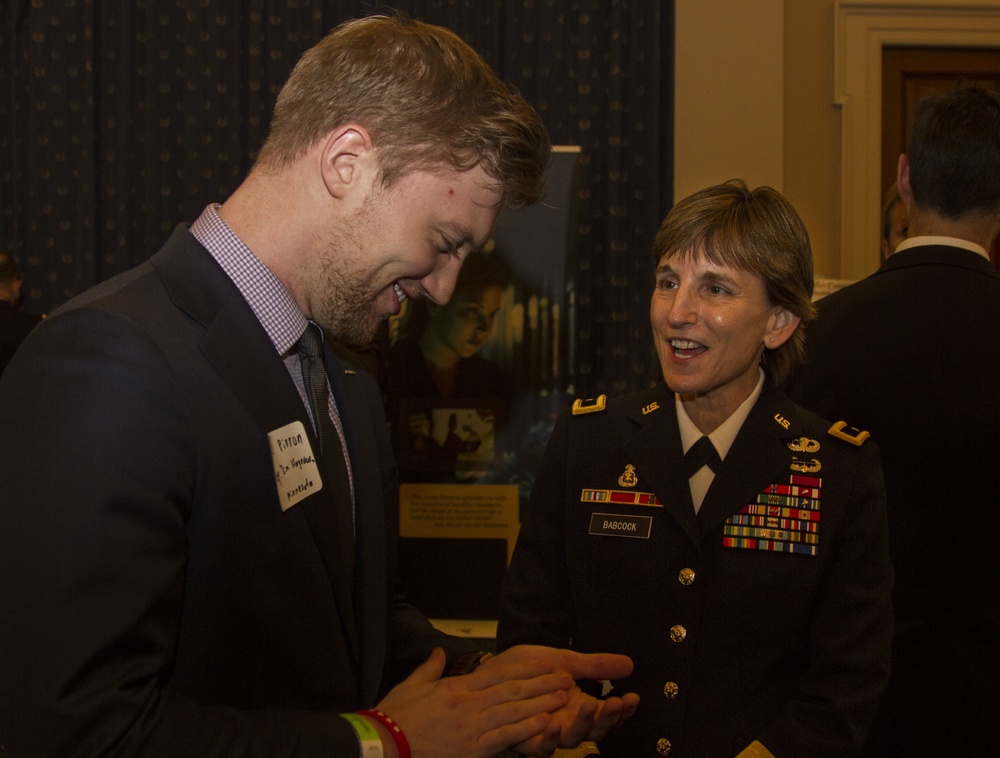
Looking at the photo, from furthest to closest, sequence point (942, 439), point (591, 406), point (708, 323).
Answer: point (942, 439) → point (591, 406) → point (708, 323)

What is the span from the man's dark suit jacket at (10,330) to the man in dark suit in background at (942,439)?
3466mm

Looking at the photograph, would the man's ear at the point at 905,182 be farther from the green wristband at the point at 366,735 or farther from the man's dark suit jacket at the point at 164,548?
the green wristband at the point at 366,735

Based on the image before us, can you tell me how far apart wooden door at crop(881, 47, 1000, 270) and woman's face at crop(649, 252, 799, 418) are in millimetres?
3245

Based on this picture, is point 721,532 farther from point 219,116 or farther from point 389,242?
point 219,116

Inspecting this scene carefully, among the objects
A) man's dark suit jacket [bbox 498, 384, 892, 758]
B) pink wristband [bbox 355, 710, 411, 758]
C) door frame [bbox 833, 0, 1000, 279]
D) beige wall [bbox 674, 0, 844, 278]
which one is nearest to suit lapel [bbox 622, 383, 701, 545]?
man's dark suit jacket [bbox 498, 384, 892, 758]

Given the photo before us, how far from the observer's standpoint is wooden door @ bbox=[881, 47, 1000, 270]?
445 cm

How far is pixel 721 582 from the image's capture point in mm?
1582

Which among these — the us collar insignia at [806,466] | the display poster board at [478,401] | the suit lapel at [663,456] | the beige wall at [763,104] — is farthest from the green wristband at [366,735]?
the beige wall at [763,104]

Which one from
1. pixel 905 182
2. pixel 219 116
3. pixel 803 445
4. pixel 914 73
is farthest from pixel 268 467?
pixel 914 73

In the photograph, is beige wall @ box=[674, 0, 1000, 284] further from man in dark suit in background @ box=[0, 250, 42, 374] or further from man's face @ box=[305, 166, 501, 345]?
man's face @ box=[305, 166, 501, 345]

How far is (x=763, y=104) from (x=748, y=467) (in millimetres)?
3186

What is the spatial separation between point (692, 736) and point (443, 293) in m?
0.88

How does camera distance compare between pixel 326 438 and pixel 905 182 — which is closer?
pixel 326 438

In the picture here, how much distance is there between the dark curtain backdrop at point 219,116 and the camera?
14.5 ft
